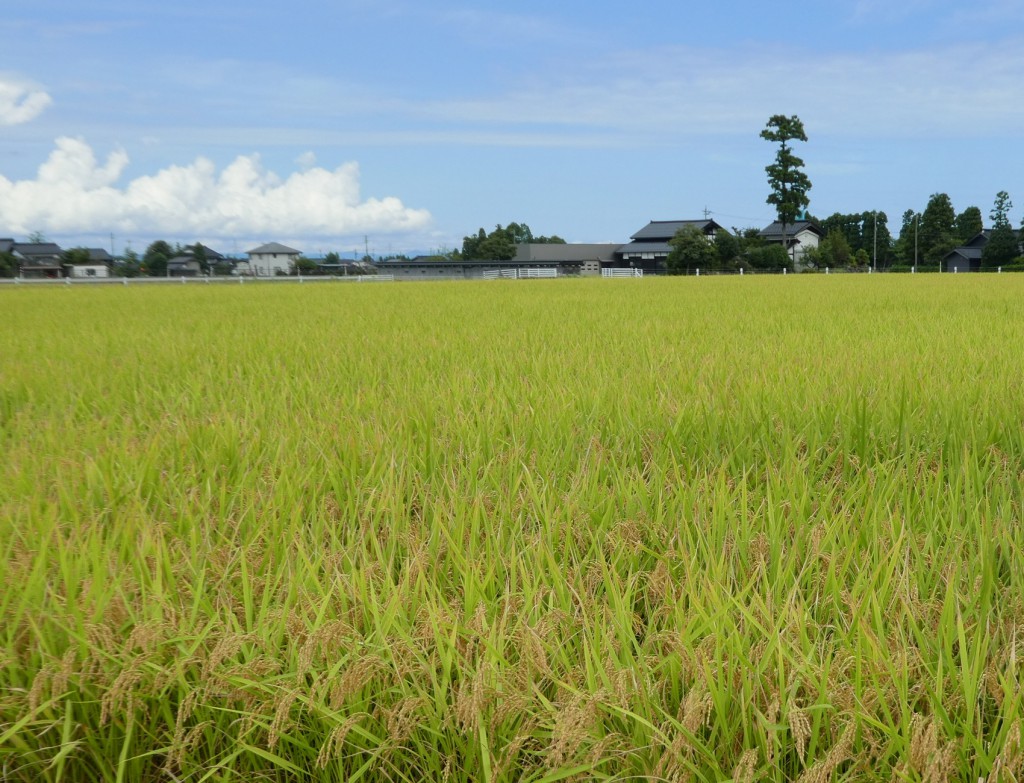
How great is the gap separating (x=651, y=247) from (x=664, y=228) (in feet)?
15.6

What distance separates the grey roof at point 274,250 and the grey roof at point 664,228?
164 feet

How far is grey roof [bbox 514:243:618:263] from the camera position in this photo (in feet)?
272

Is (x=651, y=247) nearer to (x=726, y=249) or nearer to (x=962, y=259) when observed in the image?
(x=726, y=249)

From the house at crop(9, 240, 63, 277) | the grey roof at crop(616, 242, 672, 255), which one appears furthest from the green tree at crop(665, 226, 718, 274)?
the house at crop(9, 240, 63, 277)

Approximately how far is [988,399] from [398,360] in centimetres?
359

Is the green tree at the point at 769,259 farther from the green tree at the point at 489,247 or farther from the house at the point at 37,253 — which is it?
the house at the point at 37,253

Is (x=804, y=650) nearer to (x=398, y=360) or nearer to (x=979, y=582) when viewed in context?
(x=979, y=582)

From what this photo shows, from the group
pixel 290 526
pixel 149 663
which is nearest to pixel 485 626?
pixel 149 663

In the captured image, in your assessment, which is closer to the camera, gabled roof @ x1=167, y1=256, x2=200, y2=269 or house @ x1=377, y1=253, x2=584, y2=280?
house @ x1=377, y1=253, x2=584, y2=280

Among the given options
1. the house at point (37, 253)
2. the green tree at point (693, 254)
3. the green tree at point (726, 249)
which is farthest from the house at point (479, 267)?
the house at point (37, 253)

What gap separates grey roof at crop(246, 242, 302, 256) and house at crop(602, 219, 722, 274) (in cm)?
4834

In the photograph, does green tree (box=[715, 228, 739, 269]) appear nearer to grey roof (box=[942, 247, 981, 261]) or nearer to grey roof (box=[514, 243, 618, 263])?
grey roof (box=[942, 247, 981, 261])

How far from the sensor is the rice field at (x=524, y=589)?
1.17 metres

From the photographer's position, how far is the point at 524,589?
57.2 inches
